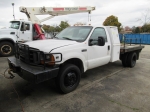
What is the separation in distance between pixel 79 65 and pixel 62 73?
2.43ft

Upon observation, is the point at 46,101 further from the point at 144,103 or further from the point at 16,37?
the point at 16,37

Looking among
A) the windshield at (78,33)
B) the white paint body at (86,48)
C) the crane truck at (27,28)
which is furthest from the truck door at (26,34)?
the white paint body at (86,48)

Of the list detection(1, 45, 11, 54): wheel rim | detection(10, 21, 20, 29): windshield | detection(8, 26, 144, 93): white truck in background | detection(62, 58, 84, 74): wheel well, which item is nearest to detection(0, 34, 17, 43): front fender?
detection(1, 45, 11, 54): wheel rim

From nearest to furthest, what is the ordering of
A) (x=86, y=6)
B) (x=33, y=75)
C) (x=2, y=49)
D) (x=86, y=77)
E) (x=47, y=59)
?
(x=33, y=75), (x=47, y=59), (x=86, y=77), (x=2, y=49), (x=86, y=6)

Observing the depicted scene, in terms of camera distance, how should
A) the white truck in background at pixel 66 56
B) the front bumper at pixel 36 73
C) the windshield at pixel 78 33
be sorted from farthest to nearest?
the windshield at pixel 78 33 → the white truck in background at pixel 66 56 → the front bumper at pixel 36 73

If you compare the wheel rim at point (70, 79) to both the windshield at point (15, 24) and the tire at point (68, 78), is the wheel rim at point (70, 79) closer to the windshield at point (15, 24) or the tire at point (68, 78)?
the tire at point (68, 78)

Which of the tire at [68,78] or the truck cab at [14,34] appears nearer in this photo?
the tire at [68,78]

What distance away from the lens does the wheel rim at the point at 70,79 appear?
3.26 metres

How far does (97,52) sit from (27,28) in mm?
6691

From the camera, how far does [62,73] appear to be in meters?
3.08

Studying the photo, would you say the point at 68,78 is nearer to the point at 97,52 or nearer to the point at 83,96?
the point at 83,96

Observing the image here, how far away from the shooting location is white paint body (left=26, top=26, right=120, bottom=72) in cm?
306

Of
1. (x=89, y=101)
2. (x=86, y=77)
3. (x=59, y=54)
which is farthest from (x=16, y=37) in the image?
(x=89, y=101)

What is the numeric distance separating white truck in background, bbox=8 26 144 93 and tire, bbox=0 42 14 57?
185 inches
